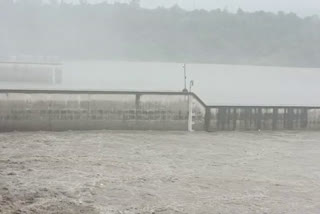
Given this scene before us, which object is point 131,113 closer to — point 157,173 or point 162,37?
point 157,173

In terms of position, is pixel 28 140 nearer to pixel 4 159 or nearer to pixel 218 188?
pixel 4 159

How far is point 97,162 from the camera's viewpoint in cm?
1144

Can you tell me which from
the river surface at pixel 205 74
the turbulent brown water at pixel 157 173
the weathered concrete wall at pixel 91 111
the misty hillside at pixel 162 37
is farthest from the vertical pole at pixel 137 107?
the misty hillside at pixel 162 37

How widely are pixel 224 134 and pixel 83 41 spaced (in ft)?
183

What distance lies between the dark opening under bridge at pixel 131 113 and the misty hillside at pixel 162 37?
45.4 meters

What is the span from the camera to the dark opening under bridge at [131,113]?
1545 centimetres

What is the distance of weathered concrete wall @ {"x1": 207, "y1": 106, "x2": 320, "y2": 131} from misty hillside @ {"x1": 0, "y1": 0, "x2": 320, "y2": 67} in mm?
44700

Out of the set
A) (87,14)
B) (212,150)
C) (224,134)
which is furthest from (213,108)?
(87,14)

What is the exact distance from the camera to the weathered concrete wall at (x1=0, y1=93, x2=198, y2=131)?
50.5 ft

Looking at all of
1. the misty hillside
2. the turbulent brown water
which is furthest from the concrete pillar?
the misty hillside

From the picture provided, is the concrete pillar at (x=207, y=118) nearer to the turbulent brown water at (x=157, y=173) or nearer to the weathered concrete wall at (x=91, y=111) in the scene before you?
the turbulent brown water at (x=157, y=173)

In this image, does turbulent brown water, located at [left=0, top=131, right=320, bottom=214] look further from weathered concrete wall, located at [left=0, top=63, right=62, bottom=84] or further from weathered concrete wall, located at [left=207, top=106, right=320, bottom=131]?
weathered concrete wall, located at [left=0, top=63, right=62, bottom=84]

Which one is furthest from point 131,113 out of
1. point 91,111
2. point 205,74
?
point 205,74

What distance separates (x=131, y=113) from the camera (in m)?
16.2
